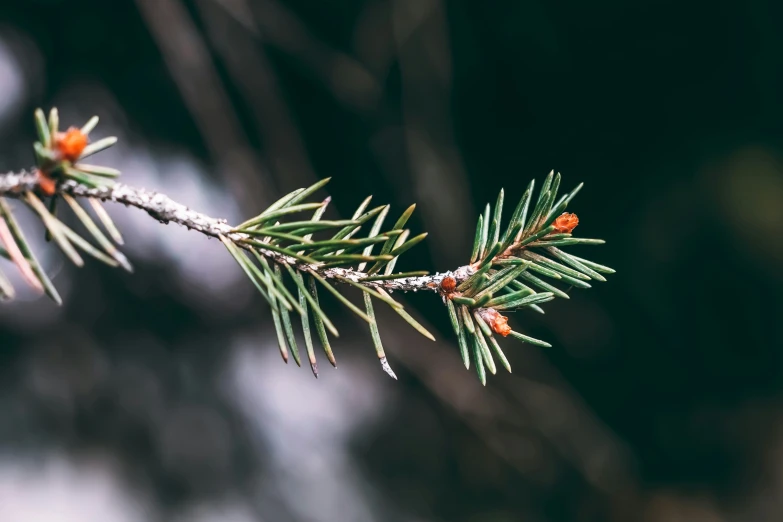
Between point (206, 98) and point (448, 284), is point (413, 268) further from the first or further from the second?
point (448, 284)

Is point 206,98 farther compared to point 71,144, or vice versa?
point 206,98

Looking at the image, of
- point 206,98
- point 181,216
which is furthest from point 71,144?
point 206,98

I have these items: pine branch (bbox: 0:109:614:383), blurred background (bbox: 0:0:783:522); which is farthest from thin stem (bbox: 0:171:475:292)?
blurred background (bbox: 0:0:783:522)

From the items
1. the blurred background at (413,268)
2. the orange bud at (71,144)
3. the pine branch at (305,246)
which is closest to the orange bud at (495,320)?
the pine branch at (305,246)

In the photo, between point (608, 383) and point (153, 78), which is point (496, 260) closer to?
point (153, 78)

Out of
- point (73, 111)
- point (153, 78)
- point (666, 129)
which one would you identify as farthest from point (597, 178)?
point (73, 111)

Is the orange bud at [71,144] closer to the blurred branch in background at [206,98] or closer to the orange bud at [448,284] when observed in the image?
the orange bud at [448,284]

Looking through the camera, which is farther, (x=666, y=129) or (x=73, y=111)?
(x=666, y=129)
